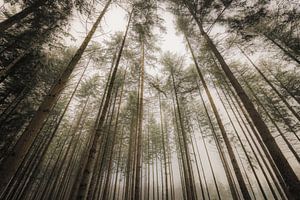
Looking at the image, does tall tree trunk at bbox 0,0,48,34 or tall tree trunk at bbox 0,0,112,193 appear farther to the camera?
tall tree trunk at bbox 0,0,48,34

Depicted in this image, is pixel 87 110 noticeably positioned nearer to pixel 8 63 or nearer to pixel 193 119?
pixel 8 63

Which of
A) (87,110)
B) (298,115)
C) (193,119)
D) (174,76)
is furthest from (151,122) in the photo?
(298,115)

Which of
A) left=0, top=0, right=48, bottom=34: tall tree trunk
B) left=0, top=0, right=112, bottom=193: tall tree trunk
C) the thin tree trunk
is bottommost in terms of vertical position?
left=0, top=0, right=112, bottom=193: tall tree trunk

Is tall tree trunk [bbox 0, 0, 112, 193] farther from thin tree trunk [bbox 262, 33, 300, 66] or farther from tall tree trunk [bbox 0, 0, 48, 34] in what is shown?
thin tree trunk [bbox 262, 33, 300, 66]

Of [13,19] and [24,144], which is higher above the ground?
[13,19]

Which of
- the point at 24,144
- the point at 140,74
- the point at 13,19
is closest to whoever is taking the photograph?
the point at 24,144

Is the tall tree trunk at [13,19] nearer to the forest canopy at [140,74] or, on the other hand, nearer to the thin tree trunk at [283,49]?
the forest canopy at [140,74]

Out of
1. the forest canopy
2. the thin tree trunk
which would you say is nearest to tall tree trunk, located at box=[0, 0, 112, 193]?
the forest canopy

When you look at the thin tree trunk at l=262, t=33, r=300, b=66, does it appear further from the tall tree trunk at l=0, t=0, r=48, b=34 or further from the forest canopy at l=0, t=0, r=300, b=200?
the tall tree trunk at l=0, t=0, r=48, b=34

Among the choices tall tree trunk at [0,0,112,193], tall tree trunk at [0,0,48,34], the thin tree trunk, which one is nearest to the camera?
tall tree trunk at [0,0,112,193]

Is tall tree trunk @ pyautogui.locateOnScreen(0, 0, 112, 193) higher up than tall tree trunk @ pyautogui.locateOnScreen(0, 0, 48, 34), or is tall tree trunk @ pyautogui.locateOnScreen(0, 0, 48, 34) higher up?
tall tree trunk @ pyautogui.locateOnScreen(0, 0, 48, 34)

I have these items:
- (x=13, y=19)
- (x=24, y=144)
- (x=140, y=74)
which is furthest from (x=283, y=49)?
(x=13, y=19)

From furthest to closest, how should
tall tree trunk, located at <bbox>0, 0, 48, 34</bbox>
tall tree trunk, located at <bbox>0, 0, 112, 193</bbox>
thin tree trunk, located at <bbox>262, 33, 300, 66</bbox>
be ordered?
thin tree trunk, located at <bbox>262, 33, 300, 66</bbox>
tall tree trunk, located at <bbox>0, 0, 48, 34</bbox>
tall tree trunk, located at <bbox>0, 0, 112, 193</bbox>

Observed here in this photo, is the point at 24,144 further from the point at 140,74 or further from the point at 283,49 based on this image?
the point at 283,49
